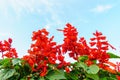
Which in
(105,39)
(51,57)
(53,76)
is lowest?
(53,76)

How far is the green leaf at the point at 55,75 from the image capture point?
4.36 meters

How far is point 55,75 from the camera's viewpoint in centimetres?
442

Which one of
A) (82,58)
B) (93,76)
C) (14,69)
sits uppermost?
(82,58)

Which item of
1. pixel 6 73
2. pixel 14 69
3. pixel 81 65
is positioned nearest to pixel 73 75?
pixel 81 65

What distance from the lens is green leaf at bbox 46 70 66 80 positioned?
14.3ft

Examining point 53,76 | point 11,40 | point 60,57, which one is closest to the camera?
point 53,76

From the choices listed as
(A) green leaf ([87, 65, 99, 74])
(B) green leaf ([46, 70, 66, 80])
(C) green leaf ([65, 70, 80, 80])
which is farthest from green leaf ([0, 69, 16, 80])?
(A) green leaf ([87, 65, 99, 74])

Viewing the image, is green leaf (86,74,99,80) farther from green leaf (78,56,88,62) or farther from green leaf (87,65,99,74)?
green leaf (78,56,88,62)

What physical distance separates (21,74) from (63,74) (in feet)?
2.02

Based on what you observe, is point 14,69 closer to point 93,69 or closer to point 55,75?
point 55,75

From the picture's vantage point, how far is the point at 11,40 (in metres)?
5.02

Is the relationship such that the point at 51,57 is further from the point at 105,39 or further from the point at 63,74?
the point at 105,39

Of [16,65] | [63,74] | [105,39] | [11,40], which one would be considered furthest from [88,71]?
[11,40]

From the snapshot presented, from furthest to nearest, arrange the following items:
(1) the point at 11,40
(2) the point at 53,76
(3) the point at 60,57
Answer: (1) the point at 11,40 < (3) the point at 60,57 < (2) the point at 53,76
